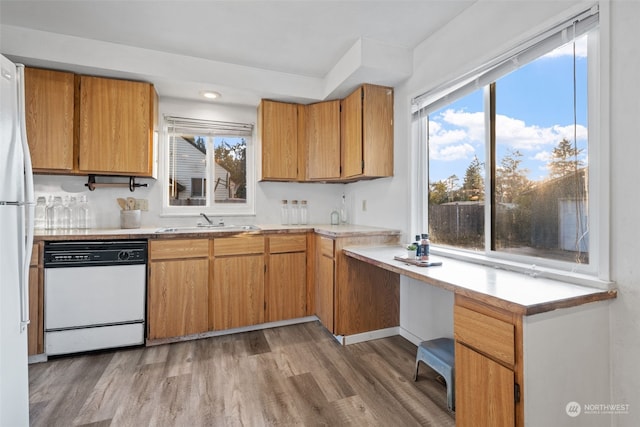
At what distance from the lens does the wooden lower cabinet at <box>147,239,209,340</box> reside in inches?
97.9

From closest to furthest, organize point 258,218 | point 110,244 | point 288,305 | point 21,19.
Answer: point 21,19 < point 110,244 < point 288,305 < point 258,218

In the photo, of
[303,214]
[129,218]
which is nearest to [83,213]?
[129,218]

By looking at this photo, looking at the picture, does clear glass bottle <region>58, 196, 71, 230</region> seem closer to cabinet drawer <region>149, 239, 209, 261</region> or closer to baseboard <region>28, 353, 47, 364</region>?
cabinet drawer <region>149, 239, 209, 261</region>

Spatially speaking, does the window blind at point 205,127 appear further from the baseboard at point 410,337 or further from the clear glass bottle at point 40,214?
the baseboard at point 410,337

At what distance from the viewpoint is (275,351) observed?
242 centimetres

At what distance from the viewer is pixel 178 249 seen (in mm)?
2547

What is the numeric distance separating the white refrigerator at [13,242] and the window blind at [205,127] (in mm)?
1773

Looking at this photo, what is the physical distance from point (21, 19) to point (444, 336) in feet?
12.7

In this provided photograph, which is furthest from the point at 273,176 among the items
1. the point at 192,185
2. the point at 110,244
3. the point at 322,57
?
the point at 110,244

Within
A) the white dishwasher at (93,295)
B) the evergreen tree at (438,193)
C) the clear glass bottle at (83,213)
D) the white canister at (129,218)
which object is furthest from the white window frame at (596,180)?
the clear glass bottle at (83,213)

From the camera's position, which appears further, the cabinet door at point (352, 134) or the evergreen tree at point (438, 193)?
the cabinet door at point (352, 134)

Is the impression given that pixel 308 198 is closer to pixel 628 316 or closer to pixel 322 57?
pixel 322 57

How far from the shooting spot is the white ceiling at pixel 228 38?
2.03 meters

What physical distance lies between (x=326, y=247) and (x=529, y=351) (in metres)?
1.75
